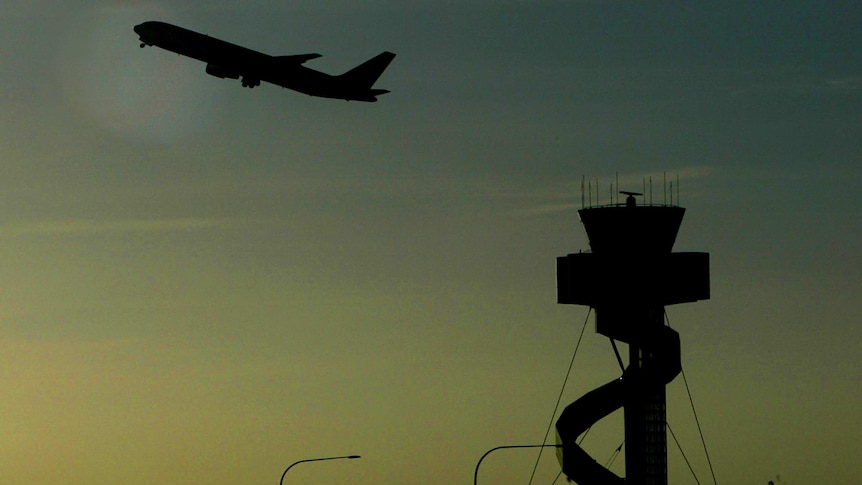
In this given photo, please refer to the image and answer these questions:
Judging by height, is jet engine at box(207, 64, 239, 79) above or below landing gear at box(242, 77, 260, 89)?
above

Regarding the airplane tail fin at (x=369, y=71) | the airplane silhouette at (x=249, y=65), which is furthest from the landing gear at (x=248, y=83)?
the airplane tail fin at (x=369, y=71)

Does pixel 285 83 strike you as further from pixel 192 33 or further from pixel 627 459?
pixel 627 459

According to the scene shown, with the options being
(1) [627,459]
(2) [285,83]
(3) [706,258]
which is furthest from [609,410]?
(2) [285,83]

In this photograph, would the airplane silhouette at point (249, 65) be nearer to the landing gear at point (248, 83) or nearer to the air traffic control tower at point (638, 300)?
the landing gear at point (248, 83)

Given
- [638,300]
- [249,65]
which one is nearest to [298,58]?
[249,65]

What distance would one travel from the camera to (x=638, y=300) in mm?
166250

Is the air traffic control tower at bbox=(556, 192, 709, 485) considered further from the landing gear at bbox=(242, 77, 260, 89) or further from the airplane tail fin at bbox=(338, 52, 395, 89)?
the landing gear at bbox=(242, 77, 260, 89)

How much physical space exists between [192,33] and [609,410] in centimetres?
5097

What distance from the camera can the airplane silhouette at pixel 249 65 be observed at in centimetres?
15425

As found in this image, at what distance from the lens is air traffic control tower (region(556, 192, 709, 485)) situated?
165125 mm

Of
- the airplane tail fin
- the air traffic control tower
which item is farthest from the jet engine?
the air traffic control tower

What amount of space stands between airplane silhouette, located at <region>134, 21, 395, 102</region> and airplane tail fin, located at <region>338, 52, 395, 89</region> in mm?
2036

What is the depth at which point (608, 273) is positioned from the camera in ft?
548

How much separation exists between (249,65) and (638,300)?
42221mm
